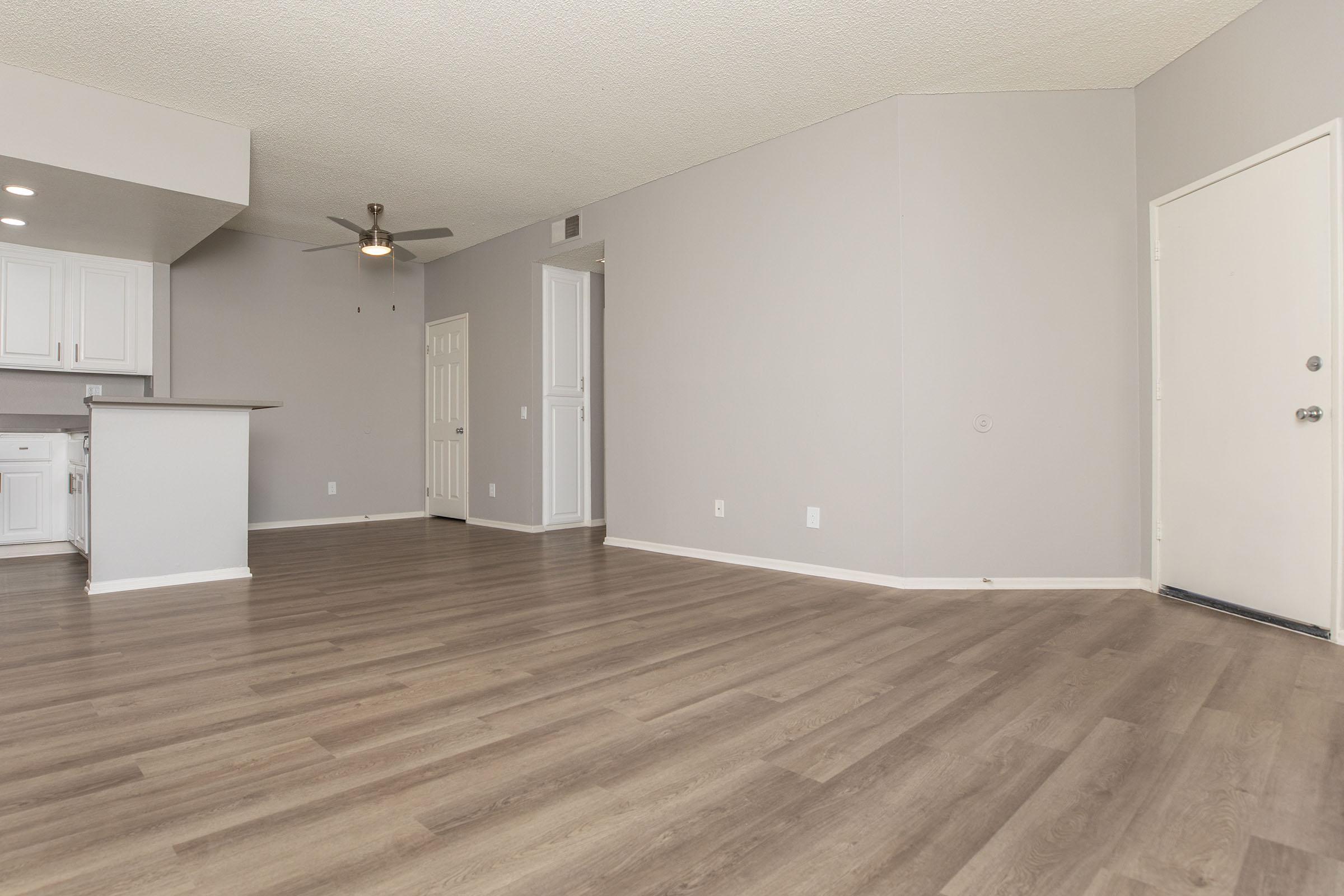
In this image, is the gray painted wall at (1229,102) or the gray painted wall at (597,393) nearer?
the gray painted wall at (1229,102)

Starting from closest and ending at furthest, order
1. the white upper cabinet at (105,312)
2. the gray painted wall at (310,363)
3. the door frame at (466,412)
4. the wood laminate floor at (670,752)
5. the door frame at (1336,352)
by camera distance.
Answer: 1. the wood laminate floor at (670,752)
2. the door frame at (1336,352)
3. the white upper cabinet at (105,312)
4. the gray painted wall at (310,363)
5. the door frame at (466,412)

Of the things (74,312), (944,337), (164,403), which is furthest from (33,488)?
(944,337)

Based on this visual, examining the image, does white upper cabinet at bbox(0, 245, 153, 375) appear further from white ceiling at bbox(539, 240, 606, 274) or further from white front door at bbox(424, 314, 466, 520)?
white ceiling at bbox(539, 240, 606, 274)

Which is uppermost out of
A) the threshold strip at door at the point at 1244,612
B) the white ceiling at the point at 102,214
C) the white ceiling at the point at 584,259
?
the white ceiling at the point at 584,259

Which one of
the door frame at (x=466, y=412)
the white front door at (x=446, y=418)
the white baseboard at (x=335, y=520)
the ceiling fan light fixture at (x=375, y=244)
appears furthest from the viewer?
the white front door at (x=446, y=418)

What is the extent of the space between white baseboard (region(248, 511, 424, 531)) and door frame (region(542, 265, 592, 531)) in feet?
6.62

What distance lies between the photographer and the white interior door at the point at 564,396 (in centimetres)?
660

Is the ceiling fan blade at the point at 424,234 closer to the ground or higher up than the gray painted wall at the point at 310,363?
higher up

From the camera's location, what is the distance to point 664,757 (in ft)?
6.08

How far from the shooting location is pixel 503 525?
6.93 metres

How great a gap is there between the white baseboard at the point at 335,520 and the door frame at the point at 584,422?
2.02 m

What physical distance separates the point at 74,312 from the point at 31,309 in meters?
0.25

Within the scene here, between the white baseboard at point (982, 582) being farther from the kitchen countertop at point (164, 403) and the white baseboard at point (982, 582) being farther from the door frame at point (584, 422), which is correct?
the kitchen countertop at point (164, 403)

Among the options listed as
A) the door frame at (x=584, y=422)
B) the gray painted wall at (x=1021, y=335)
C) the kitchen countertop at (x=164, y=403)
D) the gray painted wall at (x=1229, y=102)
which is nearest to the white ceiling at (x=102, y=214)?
the kitchen countertop at (x=164, y=403)
